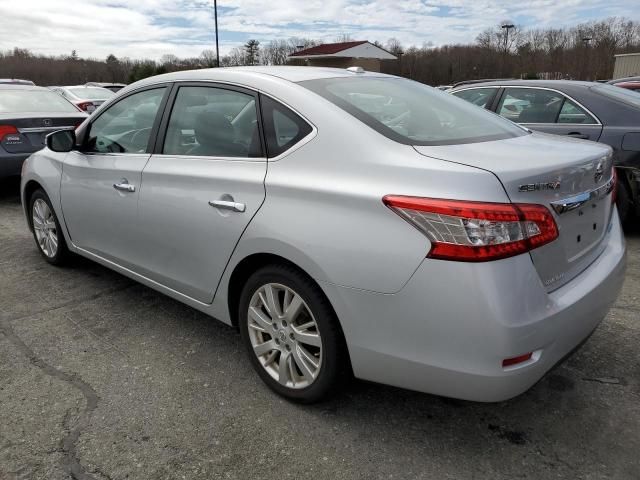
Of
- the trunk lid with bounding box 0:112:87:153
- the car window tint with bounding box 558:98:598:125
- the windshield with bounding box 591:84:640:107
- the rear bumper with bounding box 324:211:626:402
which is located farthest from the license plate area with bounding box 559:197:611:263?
the trunk lid with bounding box 0:112:87:153

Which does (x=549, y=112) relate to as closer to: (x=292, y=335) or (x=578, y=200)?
(x=578, y=200)

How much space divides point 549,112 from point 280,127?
3.95 m

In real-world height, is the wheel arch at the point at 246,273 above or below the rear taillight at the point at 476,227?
below

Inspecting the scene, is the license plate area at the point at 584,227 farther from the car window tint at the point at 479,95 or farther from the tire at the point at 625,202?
the car window tint at the point at 479,95

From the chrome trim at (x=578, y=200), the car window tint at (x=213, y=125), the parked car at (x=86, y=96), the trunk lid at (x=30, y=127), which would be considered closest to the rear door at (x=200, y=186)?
the car window tint at (x=213, y=125)

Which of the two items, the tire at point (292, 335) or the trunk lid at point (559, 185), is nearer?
the trunk lid at point (559, 185)

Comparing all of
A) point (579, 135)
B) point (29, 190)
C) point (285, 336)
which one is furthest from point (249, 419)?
point (579, 135)

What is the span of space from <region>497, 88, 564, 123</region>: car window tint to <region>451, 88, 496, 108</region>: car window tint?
0.60ft

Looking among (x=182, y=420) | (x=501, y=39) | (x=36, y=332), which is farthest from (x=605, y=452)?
(x=501, y=39)

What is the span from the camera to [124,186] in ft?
11.0

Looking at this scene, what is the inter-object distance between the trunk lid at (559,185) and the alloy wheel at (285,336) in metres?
0.91

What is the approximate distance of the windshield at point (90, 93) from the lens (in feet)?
46.2

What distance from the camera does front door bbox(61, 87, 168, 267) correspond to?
3.34m

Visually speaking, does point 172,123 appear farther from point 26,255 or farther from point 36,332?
point 26,255
